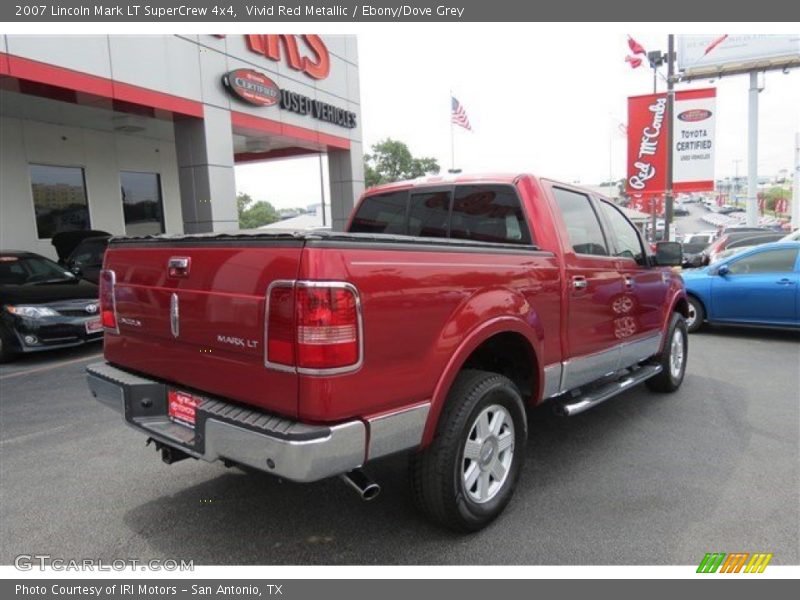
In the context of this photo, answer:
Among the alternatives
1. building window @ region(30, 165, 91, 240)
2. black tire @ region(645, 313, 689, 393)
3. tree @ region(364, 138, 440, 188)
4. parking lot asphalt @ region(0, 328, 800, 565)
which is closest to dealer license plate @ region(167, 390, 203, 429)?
parking lot asphalt @ region(0, 328, 800, 565)

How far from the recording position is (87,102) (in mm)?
9922

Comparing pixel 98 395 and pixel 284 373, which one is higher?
pixel 284 373

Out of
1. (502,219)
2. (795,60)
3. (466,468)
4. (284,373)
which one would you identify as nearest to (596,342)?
(502,219)

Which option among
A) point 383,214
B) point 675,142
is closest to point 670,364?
point 383,214

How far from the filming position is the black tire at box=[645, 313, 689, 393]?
5453 millimetres

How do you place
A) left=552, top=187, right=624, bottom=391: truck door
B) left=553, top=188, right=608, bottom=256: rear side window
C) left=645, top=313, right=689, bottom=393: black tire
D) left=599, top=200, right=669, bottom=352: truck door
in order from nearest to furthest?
left=552, top=187, right=624, bottom=391: truck door < left=553, top=188, right=608, bottom=256: rear side window < left=599, top=200, right=669, bottom=352: truck door < left=645, top=313, right=689, bottom=393: black tire

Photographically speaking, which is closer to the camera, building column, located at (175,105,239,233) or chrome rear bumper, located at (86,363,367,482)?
chrome rear bumper, located at (86,363,367,482)

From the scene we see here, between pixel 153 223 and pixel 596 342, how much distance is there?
1545 centimetres

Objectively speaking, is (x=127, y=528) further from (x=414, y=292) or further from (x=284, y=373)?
(x=414, y=292)

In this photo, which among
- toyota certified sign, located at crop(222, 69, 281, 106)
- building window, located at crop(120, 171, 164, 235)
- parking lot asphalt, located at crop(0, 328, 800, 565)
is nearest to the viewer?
parking lot asphalt, located at crop(0, 328, 800, 565)

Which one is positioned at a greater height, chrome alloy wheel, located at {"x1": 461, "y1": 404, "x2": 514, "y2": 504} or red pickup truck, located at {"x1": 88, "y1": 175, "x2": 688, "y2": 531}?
red pickup truck, located at {"x1": 88, "y1": 175, "x2": 688, "y2": 531}

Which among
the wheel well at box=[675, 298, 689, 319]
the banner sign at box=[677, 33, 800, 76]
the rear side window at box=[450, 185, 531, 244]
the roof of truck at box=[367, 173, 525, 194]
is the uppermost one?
the banner sign at box=[677, 33, 800, 76]

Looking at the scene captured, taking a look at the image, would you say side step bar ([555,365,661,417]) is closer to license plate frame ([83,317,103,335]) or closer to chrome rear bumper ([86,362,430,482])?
chrome rear bumper ([86,362,430,482])

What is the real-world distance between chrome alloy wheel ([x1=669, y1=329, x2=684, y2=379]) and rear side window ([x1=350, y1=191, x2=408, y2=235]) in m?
3.02
